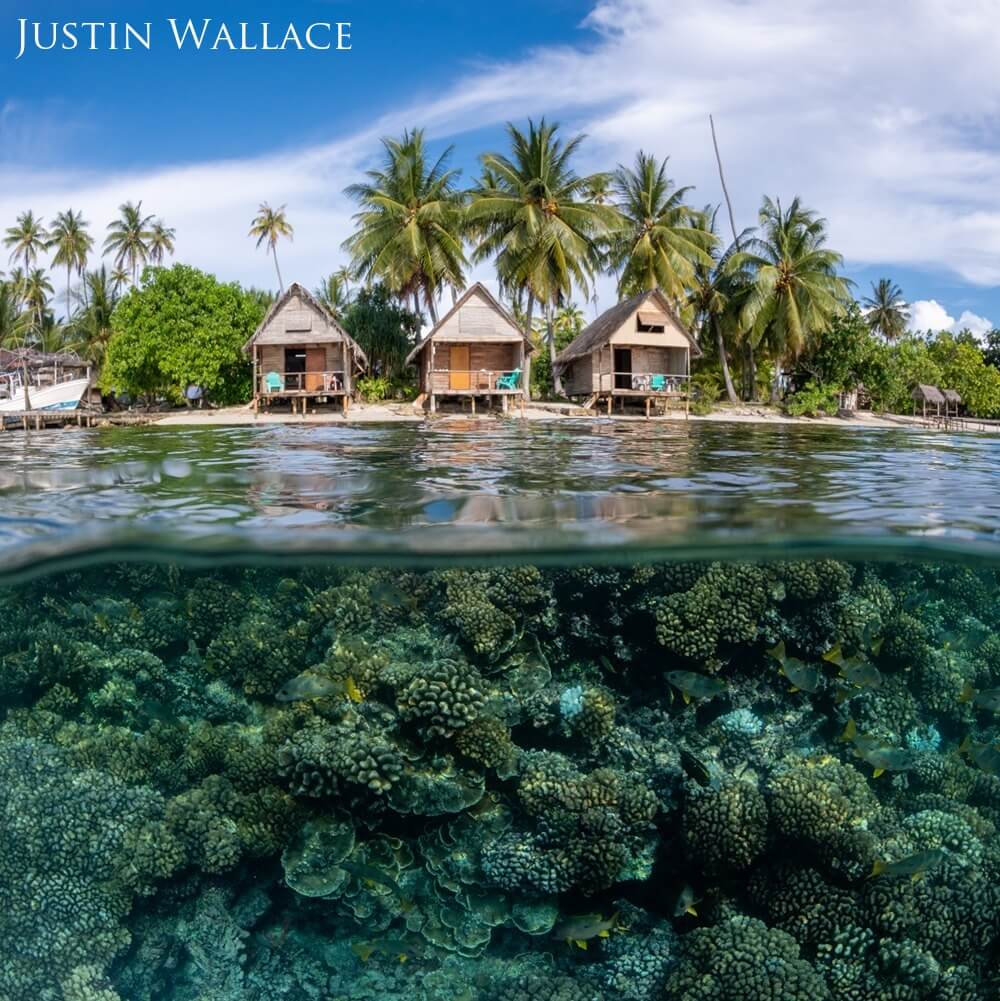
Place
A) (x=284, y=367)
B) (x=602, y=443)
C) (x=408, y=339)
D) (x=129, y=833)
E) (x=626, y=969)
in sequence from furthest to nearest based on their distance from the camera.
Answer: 1. (x=408, y=339)
2. (x=284, y=367)
3. (x=602, y=443)
4. (x=129, y=833)
5. (x=626, y=969)

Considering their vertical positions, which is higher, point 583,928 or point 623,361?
point 623,361

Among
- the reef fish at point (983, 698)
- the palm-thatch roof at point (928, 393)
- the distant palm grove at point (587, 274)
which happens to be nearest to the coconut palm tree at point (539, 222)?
the distant palm grove at point (587, 274)

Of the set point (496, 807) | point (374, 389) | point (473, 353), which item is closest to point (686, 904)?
point (496, 807)

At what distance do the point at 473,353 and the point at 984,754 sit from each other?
30.7 metres

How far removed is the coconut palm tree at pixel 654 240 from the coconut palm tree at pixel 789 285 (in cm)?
272

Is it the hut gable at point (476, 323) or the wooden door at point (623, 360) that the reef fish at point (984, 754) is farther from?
the wooden door at point (623, 360)

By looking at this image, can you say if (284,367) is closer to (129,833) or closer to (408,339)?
(408,339)

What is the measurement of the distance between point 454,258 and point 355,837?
35.3m

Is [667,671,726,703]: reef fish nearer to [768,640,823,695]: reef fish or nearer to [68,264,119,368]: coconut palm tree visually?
[768,640,823,695]: reef fish

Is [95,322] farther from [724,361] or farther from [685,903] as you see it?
[685,903]

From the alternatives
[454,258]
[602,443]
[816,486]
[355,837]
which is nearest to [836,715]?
[816,486]

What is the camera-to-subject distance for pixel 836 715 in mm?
7383

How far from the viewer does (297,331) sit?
34.1 m

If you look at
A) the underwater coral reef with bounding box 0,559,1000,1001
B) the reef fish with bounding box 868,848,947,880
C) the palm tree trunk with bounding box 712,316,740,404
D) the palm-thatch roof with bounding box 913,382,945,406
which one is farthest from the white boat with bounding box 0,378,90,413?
the palm-thatch roof with bounding box 913,382,945,406
